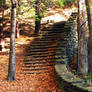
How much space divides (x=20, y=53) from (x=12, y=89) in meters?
5.33

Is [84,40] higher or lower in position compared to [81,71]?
higher

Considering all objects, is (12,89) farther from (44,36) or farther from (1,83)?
(44,36)

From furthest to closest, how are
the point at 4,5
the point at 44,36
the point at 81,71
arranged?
the point at 4,5 → the point at 44,36 → the point at 81,71

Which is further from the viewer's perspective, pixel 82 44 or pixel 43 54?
pixel 43 54

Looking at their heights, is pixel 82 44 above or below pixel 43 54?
above

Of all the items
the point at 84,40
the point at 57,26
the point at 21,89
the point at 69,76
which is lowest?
the point at 21,89

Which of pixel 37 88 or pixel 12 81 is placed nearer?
pixel 37 88

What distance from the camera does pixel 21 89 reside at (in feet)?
23.2

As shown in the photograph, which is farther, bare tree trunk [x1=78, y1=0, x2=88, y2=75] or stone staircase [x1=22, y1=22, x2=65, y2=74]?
bare tree trunk [x1=78, y1=0, x2=88, y2=75]


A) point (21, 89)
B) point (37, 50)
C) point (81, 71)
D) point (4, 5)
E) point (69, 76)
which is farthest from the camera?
point (4, 5)

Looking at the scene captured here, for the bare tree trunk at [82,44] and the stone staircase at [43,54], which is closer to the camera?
the stone staircase at [43,54]

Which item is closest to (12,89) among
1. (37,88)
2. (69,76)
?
(37,88)

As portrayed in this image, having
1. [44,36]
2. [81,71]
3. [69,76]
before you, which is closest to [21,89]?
[69,76]

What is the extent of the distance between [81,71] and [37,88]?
11.1ft
